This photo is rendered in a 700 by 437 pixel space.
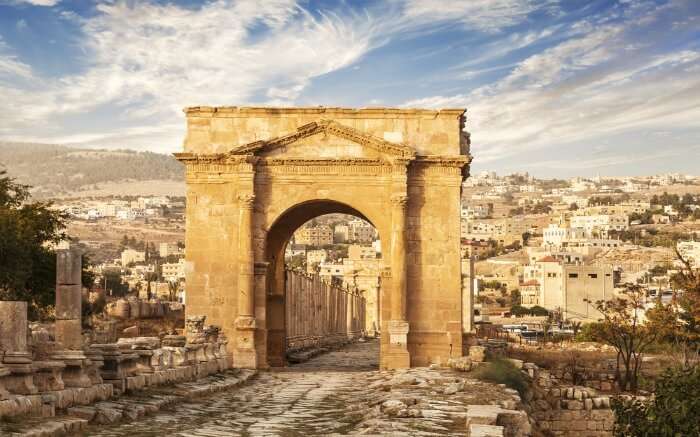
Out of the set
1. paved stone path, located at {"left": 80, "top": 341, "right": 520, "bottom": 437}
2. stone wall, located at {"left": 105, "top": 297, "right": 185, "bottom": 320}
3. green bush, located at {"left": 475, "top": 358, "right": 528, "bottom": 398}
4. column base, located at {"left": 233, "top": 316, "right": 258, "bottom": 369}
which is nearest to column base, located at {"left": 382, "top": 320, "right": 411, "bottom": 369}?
paved stone path, located at {"left": 80, "top": 341, "right": 520, "bottom": 437}

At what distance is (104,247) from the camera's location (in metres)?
185

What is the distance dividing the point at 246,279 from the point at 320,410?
11.3 meters

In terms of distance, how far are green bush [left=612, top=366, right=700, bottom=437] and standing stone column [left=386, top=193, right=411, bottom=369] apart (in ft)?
41.4

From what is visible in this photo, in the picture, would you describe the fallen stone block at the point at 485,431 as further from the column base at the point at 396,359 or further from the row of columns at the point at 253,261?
the row of columns at the point at 253,261

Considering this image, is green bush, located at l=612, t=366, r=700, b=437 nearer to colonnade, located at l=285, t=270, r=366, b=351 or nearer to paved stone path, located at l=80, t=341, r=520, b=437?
paved stone path, located at l=80, t=341, r=520, b=437

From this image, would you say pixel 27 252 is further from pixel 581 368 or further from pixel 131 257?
pixel 131 257

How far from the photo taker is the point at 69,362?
1490 centimetres

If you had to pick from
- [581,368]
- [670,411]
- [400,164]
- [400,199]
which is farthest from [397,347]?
[670,411]

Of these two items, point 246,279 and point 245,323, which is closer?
point 245,323

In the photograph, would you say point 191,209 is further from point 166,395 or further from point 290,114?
point 166,395

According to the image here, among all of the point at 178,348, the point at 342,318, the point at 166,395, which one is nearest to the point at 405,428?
the point at 166,395

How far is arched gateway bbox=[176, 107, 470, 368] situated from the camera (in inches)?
1135

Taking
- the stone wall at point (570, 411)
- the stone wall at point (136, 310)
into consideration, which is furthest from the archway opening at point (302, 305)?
the stone wall at point (136, 310)

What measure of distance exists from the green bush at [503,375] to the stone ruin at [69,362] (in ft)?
18.6
